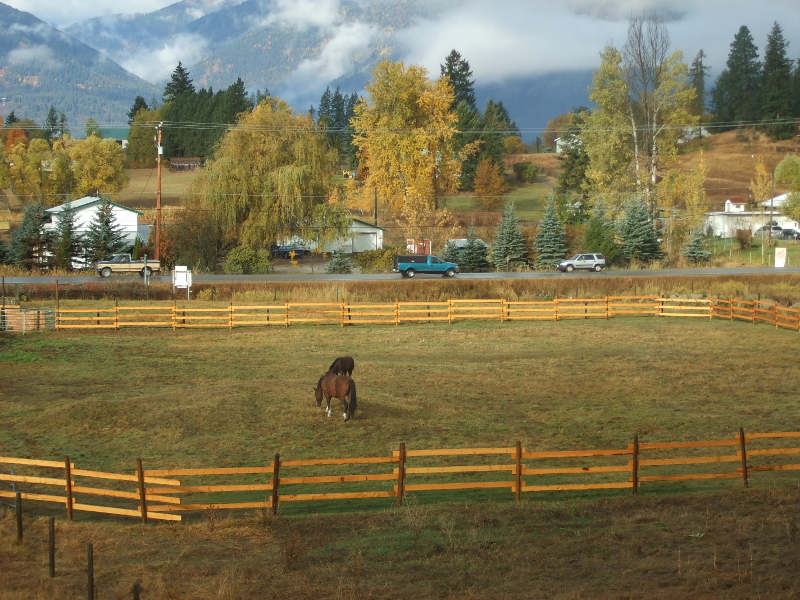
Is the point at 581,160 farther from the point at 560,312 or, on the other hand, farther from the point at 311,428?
the point at 311,428

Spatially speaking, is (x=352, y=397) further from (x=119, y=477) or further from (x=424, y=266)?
(x=424, y=266)

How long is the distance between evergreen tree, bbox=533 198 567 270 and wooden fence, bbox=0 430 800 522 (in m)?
41.8

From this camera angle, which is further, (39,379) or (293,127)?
(293,127)

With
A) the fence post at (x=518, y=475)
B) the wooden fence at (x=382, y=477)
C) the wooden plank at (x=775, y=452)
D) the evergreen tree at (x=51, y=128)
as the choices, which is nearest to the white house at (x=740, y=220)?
the wooden fence at (x=382, y=477)

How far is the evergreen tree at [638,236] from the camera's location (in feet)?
197

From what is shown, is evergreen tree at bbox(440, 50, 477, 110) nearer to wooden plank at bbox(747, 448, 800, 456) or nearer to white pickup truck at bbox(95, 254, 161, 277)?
white pickup truck at bbox(95, 254, 161, 277)

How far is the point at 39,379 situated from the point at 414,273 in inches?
1220

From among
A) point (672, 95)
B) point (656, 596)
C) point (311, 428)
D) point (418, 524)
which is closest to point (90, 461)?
point (311, 428)

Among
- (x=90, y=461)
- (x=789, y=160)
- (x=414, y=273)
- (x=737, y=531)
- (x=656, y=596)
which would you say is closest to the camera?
(x=656, y=596)

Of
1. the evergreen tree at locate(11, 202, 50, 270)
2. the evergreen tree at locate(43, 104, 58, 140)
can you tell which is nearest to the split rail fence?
the evergreen tree at locate(11, 202, 50, 270)

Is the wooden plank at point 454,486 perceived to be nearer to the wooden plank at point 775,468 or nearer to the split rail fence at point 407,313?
the wooden plank at point 775,468

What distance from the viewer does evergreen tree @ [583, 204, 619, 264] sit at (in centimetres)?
6097

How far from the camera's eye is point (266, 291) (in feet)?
151

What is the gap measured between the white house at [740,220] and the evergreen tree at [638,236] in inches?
902
